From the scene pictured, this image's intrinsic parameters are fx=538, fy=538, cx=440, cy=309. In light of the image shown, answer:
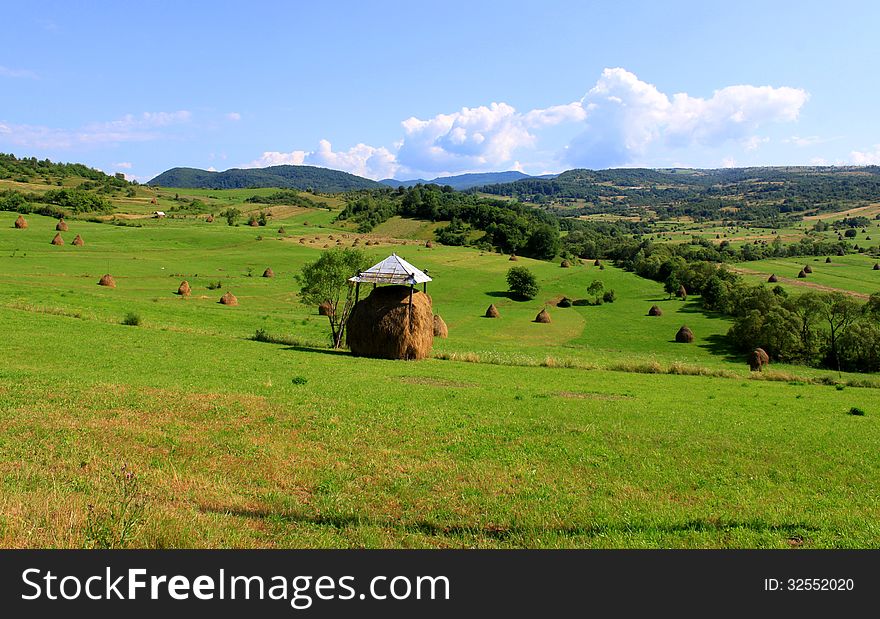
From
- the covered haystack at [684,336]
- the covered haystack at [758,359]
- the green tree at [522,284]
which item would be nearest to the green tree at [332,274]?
the covered haystack at [758,359]

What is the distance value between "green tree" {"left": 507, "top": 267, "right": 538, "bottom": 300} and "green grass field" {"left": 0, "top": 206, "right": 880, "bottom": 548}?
52376 millimetres

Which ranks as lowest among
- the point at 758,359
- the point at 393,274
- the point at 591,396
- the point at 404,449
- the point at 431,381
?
the point at 758,359

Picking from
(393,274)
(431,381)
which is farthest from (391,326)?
(431,381)

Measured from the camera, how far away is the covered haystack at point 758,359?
48.0 meters

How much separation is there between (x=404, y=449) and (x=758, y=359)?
1870 inches

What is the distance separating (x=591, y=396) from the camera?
865 inches

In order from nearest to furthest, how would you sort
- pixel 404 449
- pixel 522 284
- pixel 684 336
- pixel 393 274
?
1. pixel 404 449
2. pixel 393 274
3. pixel 684 336
4. pixel 522 284

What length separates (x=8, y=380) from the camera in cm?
1616

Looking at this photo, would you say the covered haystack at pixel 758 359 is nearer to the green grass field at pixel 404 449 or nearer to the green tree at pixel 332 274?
the green grass field at pixel 404 449

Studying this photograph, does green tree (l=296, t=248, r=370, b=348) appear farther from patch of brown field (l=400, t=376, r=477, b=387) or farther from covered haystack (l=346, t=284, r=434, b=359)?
patch of brown field (l=400, t=376, r=477, b=387)

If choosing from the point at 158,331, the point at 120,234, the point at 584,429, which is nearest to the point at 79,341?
the point at 158,331

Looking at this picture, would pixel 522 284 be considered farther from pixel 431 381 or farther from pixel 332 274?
pixel 431 381

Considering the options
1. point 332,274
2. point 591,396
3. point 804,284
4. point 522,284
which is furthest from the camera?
point 804,284
